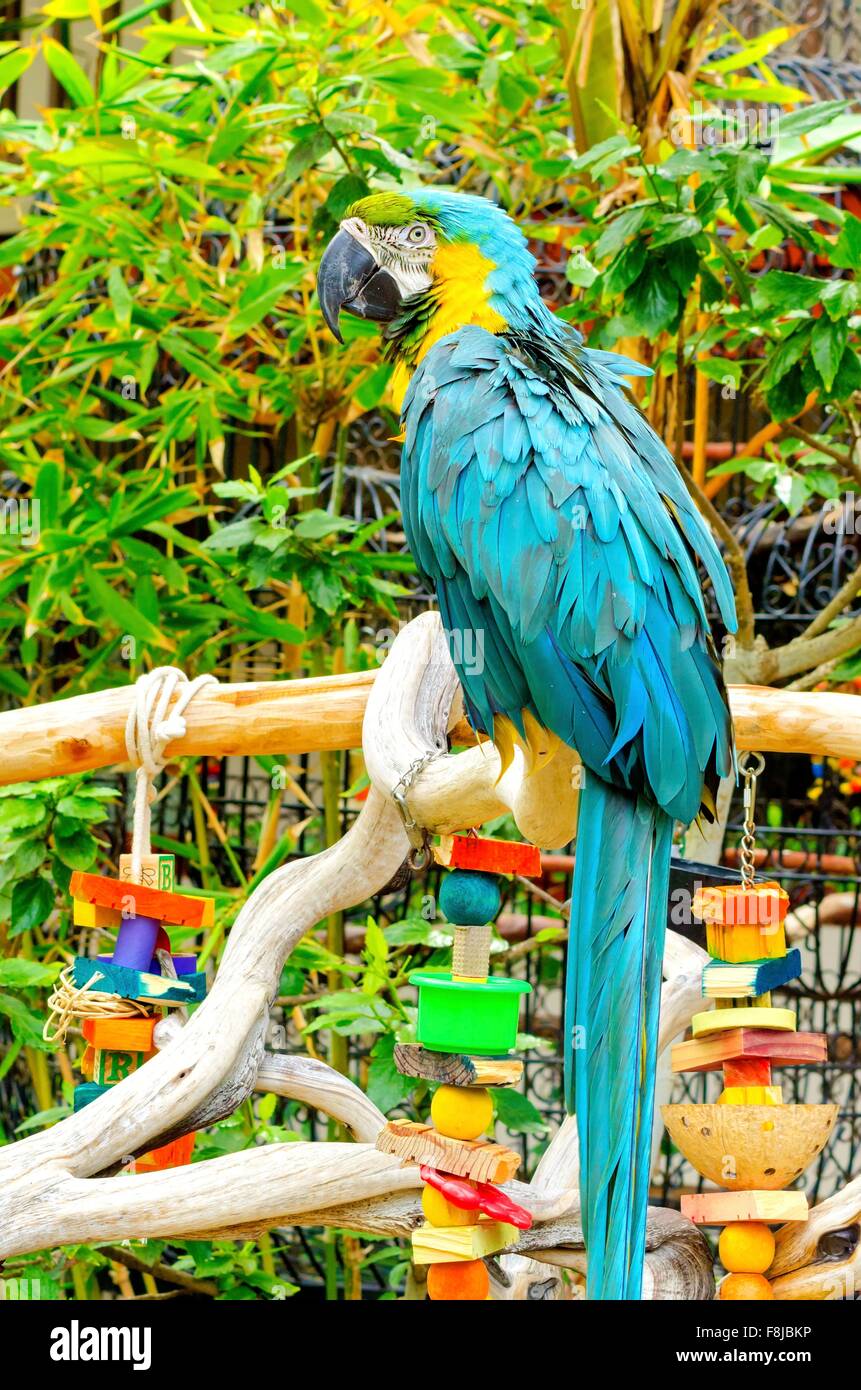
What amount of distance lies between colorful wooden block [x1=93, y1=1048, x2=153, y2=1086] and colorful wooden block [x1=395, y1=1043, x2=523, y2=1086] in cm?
26

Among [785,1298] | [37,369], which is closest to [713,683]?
[785,1298]

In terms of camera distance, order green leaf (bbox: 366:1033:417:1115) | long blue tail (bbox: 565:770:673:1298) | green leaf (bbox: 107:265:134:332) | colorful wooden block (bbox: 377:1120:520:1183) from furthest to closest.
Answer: green leaf (bbox: 107:265:134:332) → green leaf (bbox: 366:1033:417:1115) → colorful wooden block (bbox: 377:1120:520:1183) → long blue tail (bbox: 565:770:673:1298)

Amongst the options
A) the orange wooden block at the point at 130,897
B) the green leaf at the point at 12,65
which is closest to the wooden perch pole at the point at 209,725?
the orange wooden block at the point at 130,897

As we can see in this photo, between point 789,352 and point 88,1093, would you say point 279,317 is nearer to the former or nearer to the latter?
point 789,352

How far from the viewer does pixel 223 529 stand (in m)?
1.73

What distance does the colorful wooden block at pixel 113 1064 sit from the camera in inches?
45.5

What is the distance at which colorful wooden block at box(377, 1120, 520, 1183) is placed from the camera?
3.26ft

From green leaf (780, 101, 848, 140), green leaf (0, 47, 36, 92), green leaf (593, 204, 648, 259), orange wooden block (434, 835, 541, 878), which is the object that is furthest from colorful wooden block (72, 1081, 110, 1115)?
green leaf (0, 47, 36, 92)

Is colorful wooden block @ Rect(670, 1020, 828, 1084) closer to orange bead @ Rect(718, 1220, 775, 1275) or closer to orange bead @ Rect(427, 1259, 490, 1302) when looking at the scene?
orange bead @ Rect(718, 1220, 775, 1275)

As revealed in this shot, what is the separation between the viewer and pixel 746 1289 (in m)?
1.05

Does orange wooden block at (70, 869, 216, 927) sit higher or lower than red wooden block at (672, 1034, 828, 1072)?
higher

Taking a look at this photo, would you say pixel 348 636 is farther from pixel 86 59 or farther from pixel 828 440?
pixel 86 59

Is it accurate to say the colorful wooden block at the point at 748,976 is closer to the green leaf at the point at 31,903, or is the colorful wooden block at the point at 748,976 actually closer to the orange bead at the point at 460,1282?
the orange bead at the point at 460,1282
